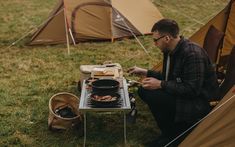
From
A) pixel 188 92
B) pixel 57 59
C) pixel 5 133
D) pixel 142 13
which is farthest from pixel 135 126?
pixel 142 13

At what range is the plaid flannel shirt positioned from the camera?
4.81 meters

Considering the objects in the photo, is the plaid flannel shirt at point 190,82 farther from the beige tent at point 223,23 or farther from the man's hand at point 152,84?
the beige tent at point 223,23

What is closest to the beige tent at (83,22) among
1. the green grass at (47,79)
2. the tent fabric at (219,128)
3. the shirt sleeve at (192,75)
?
the green grass at (47,79)

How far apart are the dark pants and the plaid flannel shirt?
11cm

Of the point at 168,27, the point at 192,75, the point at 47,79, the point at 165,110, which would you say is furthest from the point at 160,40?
the point at 47,79

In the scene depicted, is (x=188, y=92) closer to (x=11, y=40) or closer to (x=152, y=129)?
(x=152, y=129)

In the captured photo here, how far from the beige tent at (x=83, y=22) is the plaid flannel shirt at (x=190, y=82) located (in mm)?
5015

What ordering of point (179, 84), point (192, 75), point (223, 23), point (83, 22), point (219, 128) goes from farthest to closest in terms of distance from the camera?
point (83, 22) → point (223, 23) → point (179, 84) → point (192, 75) → point (219, 128)

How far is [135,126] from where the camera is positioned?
19.6 ft

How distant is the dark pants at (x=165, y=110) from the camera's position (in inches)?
200

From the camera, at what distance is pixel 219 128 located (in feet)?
13.7

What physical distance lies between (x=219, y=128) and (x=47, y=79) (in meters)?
4.31

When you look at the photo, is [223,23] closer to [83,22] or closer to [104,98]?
[104,98]

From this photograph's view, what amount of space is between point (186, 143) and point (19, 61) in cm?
523
